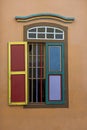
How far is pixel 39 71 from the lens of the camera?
8.41 m

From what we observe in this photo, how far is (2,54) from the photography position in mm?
Result: 8234

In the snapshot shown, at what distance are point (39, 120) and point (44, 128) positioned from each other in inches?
8.5

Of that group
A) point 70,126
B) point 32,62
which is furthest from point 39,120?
point 32,62

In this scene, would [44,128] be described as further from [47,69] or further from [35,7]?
[35,7]

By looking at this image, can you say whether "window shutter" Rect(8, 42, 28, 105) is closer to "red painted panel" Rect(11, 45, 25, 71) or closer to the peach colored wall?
"red painted panel" Rect(11, 45, 25, 71)

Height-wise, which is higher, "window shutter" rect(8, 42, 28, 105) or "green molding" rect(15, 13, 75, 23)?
"green molding" rect(15, 13, 75, 23)

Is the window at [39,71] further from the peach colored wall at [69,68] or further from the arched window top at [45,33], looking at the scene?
the peach colored wall at [69,68]

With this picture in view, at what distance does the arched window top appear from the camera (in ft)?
27.3

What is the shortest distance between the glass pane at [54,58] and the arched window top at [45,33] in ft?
0.83

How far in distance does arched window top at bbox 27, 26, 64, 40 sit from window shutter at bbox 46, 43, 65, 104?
18cm

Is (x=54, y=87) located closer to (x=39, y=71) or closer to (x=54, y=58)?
(x=39, y=71)

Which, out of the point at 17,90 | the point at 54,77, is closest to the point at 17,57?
the point at 17,90

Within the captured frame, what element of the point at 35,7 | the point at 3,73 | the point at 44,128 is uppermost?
the point at 35,7

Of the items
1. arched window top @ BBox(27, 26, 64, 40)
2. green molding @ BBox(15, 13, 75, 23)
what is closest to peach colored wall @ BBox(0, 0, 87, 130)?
green molding @ BBox(15, 13, 75, 23)
